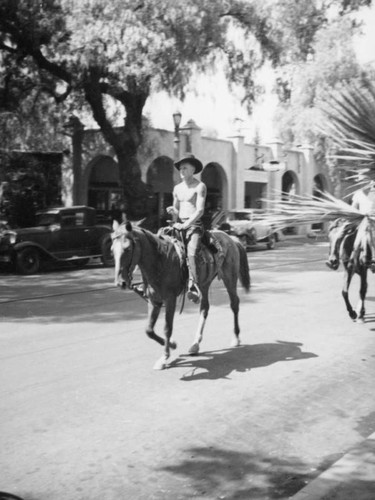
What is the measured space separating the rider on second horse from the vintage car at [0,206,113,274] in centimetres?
1098

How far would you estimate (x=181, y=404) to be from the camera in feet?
17.3

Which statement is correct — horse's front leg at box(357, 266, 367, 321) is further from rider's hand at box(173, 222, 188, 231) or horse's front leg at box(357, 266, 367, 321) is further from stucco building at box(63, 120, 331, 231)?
stucco building at box(63, 120, 331, 231)

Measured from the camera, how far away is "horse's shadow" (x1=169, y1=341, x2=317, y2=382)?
6.33m

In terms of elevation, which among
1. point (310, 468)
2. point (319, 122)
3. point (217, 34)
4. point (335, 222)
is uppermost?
point (217, 34)

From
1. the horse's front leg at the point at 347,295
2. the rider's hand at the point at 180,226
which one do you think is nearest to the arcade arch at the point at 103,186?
the horse's front leg at the point at 347,295

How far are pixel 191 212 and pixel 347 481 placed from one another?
4087mm

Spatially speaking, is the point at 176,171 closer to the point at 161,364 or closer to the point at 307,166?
the point at 307,166

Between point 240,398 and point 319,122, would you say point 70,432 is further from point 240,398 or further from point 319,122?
point 319,122

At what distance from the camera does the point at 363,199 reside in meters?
3.55

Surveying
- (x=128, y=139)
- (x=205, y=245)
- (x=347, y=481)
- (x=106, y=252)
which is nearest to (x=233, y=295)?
(x=205, y=245)

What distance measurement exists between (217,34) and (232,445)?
1791cm

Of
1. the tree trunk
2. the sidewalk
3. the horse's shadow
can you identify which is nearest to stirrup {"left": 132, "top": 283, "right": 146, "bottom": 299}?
the horse's shadow

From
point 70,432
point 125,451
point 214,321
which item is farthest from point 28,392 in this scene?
point 214,321

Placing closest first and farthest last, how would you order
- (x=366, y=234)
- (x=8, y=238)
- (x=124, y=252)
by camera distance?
(x=366, y=234), (x=124, y=252), (x=8, y=238)
